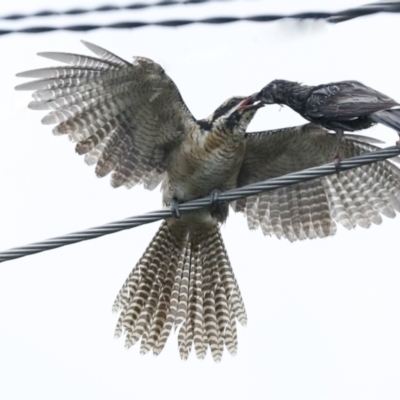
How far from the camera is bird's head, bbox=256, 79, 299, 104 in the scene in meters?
8.14

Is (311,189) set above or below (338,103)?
below

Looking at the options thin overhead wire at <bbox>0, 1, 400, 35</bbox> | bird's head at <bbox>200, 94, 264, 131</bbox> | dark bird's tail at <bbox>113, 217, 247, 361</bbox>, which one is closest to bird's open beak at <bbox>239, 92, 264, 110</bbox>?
bird's head at <bbox>200, 94, 264, 131</bbox>

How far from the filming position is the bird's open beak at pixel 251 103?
8.45 meters

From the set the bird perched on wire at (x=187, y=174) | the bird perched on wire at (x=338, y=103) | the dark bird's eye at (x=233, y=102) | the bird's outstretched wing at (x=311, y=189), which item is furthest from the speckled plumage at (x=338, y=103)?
the bird's outstretched wing at (x=311, y=189)

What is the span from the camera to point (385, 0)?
385 cm

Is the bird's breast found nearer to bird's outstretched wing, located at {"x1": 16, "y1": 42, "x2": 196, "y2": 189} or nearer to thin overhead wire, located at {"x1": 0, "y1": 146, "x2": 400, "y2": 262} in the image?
bird's outstretched wing, located at {"x1": 16, "y1": 42, "x2": 196, "y2": 189}

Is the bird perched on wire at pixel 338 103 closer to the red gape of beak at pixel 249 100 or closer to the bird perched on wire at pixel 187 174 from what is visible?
the red gape of beak at pixel 249 100

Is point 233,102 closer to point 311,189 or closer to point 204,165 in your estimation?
point 204,165

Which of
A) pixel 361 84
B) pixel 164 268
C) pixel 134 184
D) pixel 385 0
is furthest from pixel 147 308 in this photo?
pixel 385 0

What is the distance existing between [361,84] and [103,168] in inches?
96.6

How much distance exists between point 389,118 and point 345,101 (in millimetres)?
853

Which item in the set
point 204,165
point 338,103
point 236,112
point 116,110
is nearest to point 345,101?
point 338,103

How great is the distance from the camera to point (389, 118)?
6582 mm

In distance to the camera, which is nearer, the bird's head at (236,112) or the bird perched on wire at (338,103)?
the bird perched on wire at (338,103)
